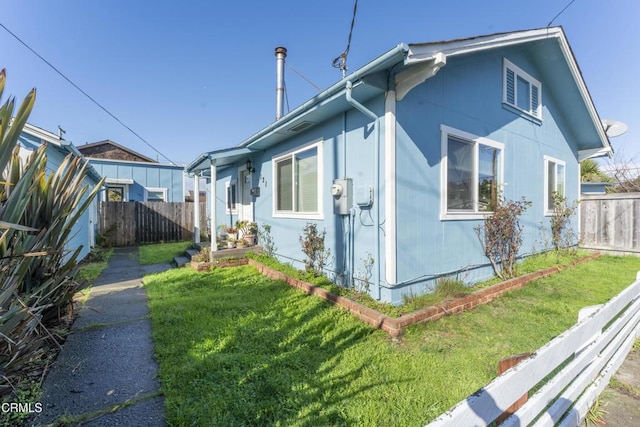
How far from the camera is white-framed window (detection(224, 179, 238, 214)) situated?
10.2 metres

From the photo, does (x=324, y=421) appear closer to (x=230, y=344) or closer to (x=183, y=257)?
(x=230, y=344)

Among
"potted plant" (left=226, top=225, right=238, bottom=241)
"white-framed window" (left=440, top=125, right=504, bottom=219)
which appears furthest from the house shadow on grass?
"potted plant" (left=226, top=225, right=238, bottom=241)

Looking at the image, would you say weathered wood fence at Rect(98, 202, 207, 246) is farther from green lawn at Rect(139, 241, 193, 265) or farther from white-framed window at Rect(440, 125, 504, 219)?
white-framed window at Rect(440, 125, 504, 219)

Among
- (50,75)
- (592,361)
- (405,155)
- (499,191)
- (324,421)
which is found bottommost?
(324,421)

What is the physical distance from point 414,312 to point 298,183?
3.60 meters

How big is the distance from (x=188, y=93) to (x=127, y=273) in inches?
367

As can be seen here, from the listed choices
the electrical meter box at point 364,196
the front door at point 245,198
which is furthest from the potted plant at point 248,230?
the electrical meter box at point 364,196

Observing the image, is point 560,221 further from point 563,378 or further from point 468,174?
point 563,378

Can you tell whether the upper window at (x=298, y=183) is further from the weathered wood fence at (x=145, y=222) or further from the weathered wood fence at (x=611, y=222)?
the weathered wood fence at (x=611, y=222)

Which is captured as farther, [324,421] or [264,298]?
[264,298]

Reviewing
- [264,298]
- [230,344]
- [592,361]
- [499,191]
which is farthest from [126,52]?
[592,361]

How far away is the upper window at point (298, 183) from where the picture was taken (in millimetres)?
5723

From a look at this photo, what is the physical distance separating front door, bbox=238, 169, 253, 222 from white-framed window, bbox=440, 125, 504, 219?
5.75 metres

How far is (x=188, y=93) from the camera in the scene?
13.0 meters
